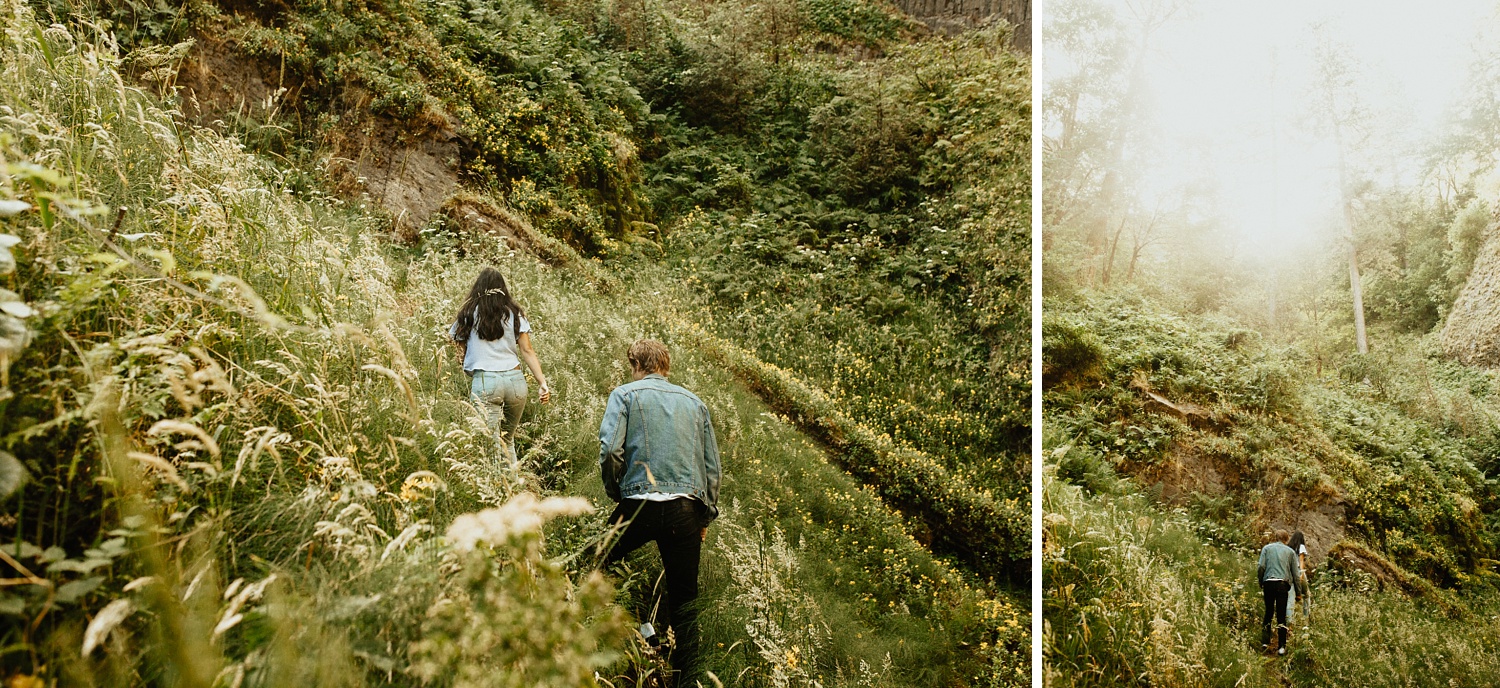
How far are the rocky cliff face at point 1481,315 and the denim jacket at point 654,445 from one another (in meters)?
3.13

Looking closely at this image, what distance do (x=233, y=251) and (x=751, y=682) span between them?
252 centimetres

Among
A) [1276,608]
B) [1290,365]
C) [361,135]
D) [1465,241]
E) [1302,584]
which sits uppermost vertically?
[361,135]

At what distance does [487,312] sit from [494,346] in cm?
19

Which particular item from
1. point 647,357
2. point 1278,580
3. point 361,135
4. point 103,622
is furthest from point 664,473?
point 361,135

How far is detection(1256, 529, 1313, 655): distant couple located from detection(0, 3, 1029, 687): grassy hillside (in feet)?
5.15

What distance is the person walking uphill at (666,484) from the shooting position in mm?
2701

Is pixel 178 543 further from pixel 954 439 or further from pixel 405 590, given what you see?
pixel 954 439

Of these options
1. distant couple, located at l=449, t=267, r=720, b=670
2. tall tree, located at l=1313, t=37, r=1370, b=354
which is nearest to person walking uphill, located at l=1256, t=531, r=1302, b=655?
tall tree, located at l=1313, t=37, r=1370, b=354

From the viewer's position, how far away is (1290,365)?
9.59 feet

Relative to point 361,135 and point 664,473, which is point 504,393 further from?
point 361,135

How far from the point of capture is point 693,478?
276 centimetres

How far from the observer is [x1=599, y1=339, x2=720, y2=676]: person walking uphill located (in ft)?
8.86

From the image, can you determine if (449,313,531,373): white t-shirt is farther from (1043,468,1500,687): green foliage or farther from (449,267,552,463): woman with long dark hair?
(1043,468,1500,687): green foliage

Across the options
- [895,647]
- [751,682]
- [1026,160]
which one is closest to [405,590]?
[751,682]
